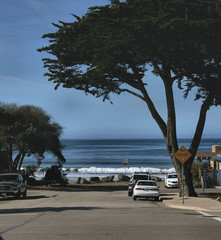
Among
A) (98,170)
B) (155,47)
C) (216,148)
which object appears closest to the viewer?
(155,47)

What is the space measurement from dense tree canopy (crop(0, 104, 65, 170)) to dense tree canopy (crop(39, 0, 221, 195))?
52.3 feet

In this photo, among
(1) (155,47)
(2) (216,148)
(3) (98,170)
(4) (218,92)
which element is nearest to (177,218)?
(1) (155,47)

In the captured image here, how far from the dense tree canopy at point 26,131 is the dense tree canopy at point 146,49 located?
1593cm

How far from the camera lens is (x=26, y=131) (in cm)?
4494

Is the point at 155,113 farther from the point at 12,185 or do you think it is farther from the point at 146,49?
the point at 12,185

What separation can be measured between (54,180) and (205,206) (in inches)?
1118

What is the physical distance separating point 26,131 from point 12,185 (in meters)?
15.1

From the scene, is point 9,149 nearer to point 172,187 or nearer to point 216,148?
point 172,187

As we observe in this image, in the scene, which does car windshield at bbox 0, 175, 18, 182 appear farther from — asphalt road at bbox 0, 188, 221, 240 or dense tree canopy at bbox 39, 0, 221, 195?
asphalt road at bbox 0, 188, 221, 240

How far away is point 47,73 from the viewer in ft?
97.9

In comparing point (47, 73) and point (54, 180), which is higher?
point (47, 73)

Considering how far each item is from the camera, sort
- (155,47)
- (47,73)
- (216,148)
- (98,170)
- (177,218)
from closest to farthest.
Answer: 1. (177,218)
2. (155,47)
3. (47,73)
4. (216,148)
5. (98,170)

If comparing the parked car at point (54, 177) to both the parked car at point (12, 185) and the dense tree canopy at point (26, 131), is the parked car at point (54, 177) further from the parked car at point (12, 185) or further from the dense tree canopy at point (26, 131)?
the parked car at point (12, 185)

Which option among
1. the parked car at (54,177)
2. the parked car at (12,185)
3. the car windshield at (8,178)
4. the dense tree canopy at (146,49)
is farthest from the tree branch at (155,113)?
the parked car at (54,177)
